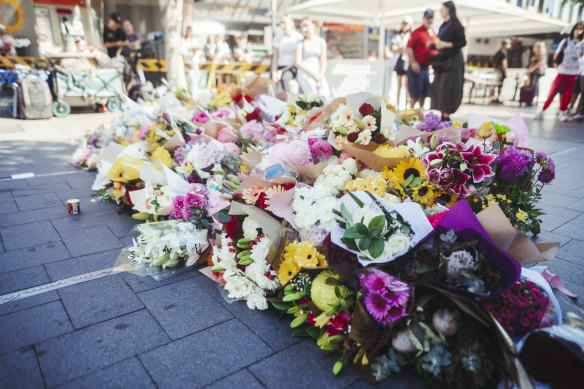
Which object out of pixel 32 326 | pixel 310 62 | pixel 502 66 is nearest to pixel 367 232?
pixel 32 326

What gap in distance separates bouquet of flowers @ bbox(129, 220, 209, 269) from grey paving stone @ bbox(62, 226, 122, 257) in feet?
1.27

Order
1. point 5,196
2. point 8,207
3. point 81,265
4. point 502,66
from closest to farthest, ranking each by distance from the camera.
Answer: point 81,265 → point 8,207 → point 5,196 → point 502,66

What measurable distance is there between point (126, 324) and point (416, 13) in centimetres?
1059

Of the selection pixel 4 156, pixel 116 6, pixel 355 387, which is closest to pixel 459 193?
pixel 355 387

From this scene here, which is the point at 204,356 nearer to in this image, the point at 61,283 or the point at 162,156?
the point at 61,283

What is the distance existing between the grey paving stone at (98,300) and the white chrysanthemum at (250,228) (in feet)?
2.26

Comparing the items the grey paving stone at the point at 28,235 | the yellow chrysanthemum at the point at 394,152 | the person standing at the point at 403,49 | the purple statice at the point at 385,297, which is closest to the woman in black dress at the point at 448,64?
the person standing at the point at 403,49

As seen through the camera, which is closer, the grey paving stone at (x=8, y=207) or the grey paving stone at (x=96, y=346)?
the grey paving stone at (x=96, y=346)

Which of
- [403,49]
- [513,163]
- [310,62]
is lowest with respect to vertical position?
[513,163]

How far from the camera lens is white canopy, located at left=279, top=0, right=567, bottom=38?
9133mm

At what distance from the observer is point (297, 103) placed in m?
3.89

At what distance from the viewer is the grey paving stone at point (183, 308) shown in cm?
214

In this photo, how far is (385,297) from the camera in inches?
67.9

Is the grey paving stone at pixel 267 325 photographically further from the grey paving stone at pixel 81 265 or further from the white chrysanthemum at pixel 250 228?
the grey paving stone at pixel 81 265
